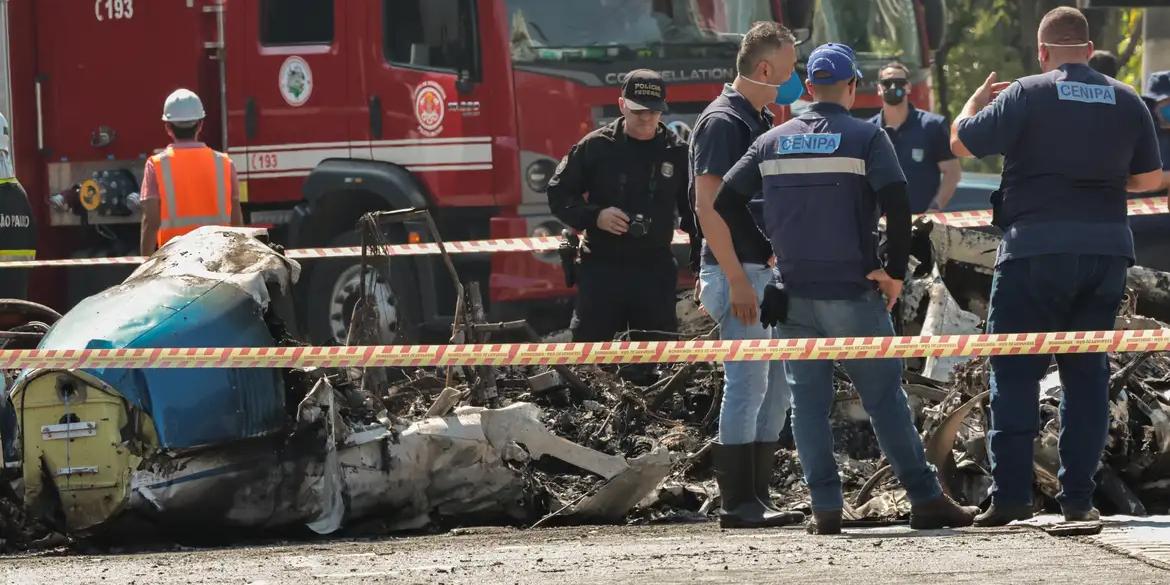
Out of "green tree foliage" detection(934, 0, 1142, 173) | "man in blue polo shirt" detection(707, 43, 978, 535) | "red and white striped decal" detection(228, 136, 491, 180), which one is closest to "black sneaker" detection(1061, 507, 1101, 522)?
"man in blue polo shirt" detection(707, 43, 978, 535)

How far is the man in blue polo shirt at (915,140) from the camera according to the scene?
11.1 m

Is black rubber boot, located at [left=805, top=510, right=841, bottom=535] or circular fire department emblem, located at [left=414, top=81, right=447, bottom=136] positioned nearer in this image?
black rubber boot, located at [left=805, top=510, right=841, bottom=535]

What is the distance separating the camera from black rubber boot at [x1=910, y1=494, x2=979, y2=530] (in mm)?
6738

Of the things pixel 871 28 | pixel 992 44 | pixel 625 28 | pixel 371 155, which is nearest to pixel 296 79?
pixel 371 155

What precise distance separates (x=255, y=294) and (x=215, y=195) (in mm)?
2158

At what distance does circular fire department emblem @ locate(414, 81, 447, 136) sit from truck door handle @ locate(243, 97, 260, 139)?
1.08m

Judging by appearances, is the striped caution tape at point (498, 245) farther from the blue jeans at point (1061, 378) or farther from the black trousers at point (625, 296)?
the blue jeans at point (1061, 378)

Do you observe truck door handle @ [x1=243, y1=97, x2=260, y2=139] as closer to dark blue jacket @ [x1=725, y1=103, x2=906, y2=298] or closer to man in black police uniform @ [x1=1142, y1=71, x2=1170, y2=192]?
man in black police uniform @ [x1=1142, y1=71, x2=1170, y2=192]

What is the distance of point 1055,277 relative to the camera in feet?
22.0

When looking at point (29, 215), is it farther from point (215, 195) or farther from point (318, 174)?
point (318, 174)

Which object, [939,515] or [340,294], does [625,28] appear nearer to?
[340,294]

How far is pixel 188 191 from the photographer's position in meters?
9.43

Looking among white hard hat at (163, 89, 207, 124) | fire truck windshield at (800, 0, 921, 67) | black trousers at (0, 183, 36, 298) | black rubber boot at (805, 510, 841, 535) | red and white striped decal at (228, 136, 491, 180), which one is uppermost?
fire truck windshield at (800, 0, 921, 67)

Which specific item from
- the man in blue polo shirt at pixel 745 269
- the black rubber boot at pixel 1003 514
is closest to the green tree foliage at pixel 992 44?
the man in blue polo shirt at pixel 745 269
